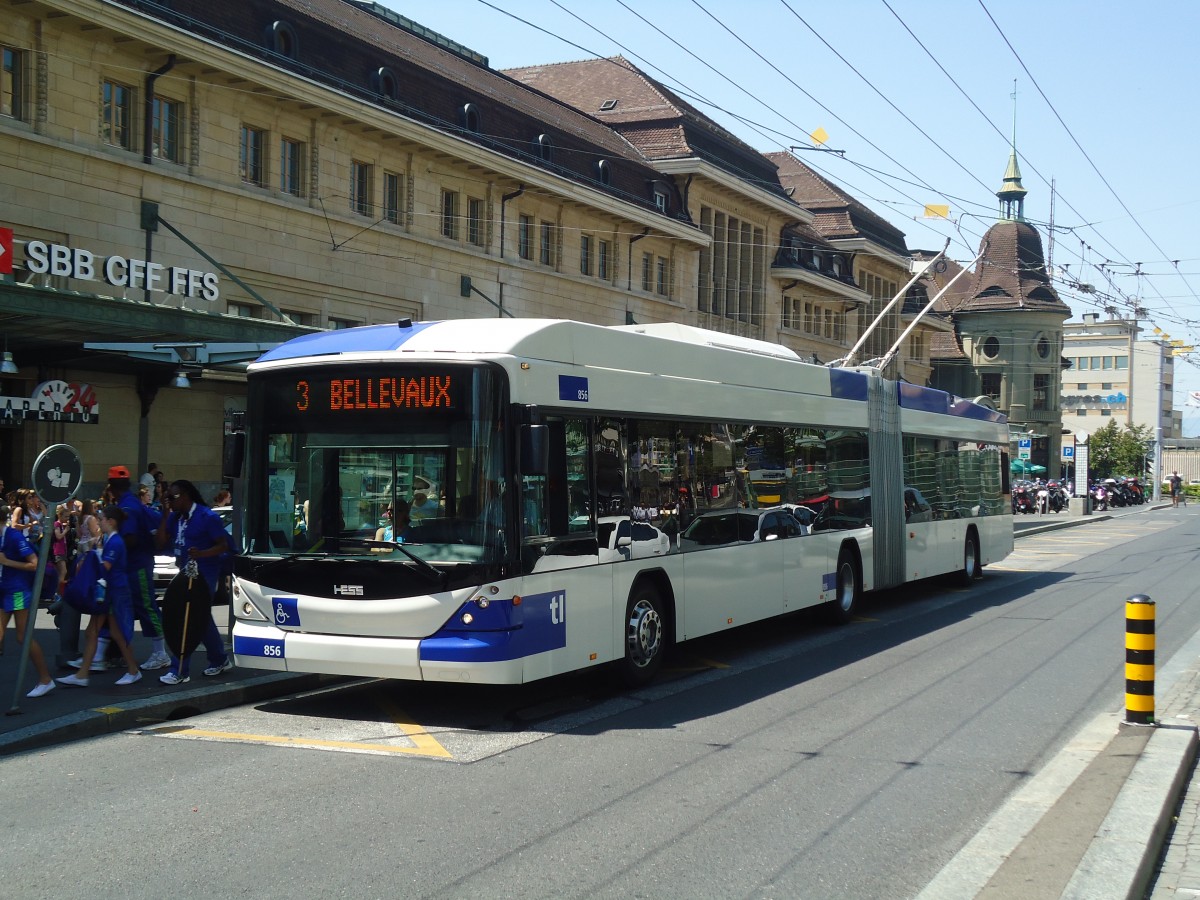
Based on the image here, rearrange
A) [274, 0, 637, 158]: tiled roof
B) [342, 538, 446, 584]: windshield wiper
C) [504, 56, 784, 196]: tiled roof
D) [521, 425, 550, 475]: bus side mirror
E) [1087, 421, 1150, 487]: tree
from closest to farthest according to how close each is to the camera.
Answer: [521, 425, 550, 475]: bus side mirror
[342, 538, 446, 584]: windshield wiper
[274, 0, 637, 158]: tiled roof
[504, 56, 784, 196]: tiled roof
[1087, 421, 1150, 487]: tree

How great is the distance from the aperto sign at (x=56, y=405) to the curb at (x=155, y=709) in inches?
522

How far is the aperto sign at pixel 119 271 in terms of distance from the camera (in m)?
21.9

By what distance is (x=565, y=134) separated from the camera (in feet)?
122

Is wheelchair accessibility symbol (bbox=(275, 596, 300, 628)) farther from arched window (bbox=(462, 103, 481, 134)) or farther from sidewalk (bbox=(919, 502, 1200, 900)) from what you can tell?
arched window (bbox=(462, 103, 481, 134))

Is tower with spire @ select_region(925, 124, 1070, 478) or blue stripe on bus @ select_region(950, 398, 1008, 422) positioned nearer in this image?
blue stripe on bus @ select_region(950, 398, 1008, 422)

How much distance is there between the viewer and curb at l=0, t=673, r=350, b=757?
8591 millimetres

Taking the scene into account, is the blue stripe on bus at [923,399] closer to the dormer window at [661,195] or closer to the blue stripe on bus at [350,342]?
the blue stripe on bus at [350,342]

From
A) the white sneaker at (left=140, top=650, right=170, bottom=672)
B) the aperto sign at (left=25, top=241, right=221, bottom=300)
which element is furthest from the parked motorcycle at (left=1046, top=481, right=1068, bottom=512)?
the white sneaker at (left=140, top=650, right=170, bottom=672)

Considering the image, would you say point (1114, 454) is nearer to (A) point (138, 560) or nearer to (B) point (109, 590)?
(A) point (138, 560)

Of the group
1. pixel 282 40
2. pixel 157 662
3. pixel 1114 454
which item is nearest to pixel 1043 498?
pixel 282 40

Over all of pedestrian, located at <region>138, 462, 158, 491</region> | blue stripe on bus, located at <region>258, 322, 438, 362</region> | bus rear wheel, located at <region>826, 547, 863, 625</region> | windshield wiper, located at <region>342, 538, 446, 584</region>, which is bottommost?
bus rear wheel, located at <region>826, 547, 863, 625</region>

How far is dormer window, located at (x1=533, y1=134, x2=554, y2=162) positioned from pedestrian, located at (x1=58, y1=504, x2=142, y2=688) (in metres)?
26.5

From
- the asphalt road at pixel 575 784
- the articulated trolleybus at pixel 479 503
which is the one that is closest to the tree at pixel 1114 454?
the asphalt road at pixel 575 784

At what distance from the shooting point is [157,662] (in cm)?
1123
